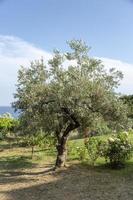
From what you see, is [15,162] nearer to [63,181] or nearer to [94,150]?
[94,150]

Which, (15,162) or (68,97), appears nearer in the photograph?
(68,97)

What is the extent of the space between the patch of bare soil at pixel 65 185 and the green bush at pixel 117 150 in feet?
2.40

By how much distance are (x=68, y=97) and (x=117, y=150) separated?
2.72 meters

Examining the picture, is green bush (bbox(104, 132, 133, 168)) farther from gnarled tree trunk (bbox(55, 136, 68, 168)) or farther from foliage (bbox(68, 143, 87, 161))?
gnarled tree trunk (bbox(55, 136, 68, 168))

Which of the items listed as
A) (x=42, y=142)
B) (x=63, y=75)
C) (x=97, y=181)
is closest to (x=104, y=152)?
(x=97, y=181)

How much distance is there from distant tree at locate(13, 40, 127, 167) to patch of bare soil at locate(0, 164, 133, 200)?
37.8 inches

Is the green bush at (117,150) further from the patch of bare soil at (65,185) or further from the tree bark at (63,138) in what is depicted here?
the tree bark at (63,138)

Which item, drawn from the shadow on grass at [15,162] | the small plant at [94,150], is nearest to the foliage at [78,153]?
the small plant at [94,150]

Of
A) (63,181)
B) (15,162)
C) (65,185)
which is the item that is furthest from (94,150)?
(15,162)

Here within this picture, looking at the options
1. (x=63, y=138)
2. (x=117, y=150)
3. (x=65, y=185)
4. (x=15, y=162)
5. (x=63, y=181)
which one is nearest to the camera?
(x=65, y=185)

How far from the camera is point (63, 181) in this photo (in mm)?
11859

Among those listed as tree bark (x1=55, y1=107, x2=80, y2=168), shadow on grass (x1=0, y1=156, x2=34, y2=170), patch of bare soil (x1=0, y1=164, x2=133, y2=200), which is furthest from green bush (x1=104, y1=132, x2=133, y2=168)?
shadow on grass (x1=0, y1=156, x2=34, y2=170)

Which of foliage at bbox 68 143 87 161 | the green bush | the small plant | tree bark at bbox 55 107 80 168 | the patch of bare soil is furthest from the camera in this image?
foliage at bbox 68 143 87 161

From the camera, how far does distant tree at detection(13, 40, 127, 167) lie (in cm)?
1242
